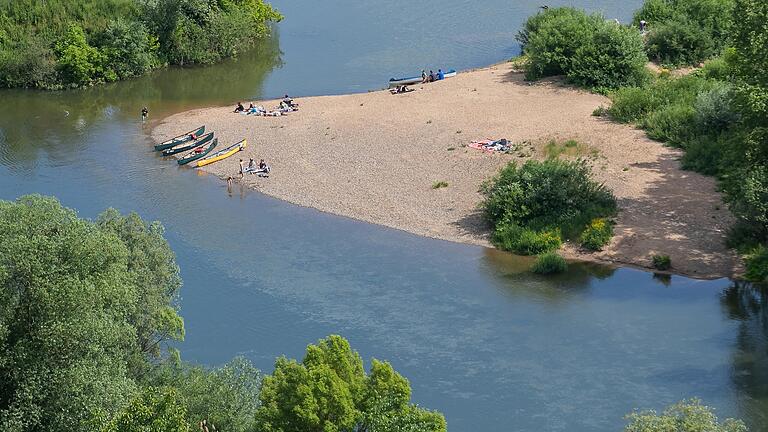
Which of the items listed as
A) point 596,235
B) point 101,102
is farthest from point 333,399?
point 101,102

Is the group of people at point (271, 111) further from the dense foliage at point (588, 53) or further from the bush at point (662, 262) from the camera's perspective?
the bush at point (662, 262)

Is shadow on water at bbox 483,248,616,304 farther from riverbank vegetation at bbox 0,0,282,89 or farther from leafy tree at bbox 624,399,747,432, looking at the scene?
riverbank vegetation at bbox 0,0,282,89

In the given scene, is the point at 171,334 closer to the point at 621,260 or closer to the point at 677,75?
the point at 621,260

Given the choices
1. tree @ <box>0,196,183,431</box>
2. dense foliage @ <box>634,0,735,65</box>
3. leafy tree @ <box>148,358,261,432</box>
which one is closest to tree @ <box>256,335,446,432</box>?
leafy tree @ <box>148,358,261,432</box>

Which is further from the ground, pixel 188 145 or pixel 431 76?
pixel 431 76

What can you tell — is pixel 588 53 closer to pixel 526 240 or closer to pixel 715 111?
pixel 715 111

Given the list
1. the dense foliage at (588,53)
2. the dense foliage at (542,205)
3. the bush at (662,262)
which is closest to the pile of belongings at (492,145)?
the dense foliage at (542,205)

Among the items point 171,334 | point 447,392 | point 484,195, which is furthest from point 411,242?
point 171,334
